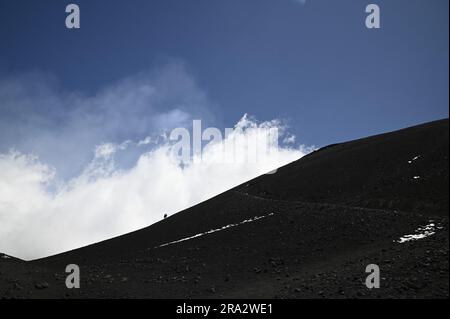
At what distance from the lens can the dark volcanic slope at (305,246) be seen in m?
22.6

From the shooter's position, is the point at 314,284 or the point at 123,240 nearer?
the point at 314,284

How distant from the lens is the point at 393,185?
39125mm

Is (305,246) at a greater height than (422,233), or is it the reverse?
(422,233)

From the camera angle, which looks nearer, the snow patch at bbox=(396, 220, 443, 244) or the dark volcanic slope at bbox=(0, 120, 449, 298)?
the dark volcanic slope at bbox=(0, 120, 449, 298)

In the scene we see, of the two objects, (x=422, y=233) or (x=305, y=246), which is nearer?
(x=422, y=233)

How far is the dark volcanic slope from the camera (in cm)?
2256

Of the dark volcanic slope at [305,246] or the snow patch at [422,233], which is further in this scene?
the snow patch at [422,233]

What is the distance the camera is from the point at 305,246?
100 ft

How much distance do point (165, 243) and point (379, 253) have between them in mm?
24266
